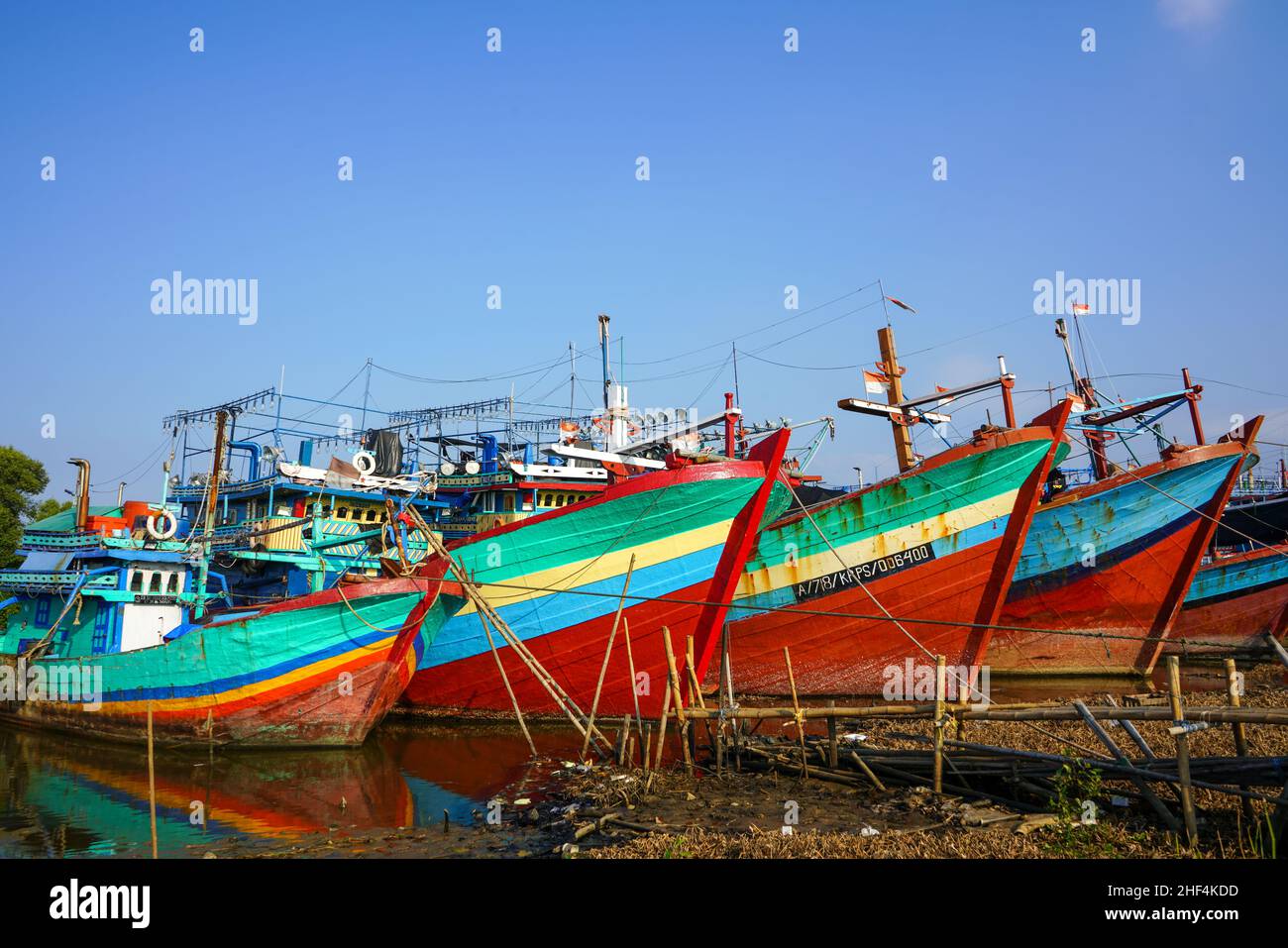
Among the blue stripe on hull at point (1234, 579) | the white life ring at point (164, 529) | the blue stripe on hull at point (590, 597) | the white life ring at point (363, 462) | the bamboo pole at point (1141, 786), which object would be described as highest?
the white life ring at point (363, 462)

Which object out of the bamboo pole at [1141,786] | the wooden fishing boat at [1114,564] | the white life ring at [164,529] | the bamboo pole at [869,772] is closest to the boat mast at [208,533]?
the white life ring at [164,529]

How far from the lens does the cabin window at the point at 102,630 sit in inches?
693

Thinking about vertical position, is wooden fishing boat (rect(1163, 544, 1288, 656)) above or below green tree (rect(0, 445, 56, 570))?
below

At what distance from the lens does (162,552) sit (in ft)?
59.1

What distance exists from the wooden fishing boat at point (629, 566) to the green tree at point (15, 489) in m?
28.2

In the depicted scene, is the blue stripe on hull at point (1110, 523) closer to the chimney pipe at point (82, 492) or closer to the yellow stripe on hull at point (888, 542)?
the yellow stripe on hull at point (888, 542)

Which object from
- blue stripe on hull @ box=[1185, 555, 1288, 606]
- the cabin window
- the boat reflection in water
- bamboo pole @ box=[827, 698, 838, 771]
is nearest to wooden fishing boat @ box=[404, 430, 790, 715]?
the boat reflection in water

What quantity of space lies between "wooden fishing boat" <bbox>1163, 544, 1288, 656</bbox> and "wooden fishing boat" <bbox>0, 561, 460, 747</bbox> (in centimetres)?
2161

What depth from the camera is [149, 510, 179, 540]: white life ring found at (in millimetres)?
17891

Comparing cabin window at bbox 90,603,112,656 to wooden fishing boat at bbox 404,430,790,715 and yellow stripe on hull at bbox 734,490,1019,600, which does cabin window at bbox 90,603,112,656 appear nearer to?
wooden fishing boat at bbox 404,430,790,715

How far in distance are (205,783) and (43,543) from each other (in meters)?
8.86

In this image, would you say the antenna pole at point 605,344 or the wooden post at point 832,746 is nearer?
the wooden post at point 832,746
